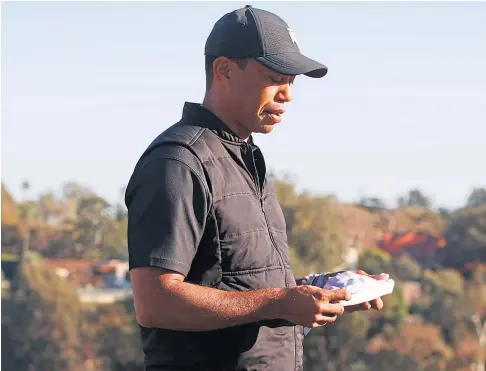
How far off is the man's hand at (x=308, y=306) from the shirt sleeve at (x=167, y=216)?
0.26 meters

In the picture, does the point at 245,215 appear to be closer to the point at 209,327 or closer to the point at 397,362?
the point at 209,327

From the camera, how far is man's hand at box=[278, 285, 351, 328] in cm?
322

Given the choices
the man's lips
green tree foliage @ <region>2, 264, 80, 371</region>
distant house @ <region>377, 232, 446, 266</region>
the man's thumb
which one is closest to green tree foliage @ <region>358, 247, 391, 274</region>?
distant house @ <region>377, 232, 446, 266</region>

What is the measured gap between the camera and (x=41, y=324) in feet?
169

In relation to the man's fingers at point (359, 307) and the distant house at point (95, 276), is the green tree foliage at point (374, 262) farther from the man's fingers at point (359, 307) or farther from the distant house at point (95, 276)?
the man's fingers at point (359, 307)

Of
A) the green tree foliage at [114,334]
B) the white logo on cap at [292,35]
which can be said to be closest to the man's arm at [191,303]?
the white logo on cap at [292,35]

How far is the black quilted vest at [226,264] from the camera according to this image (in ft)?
10.9

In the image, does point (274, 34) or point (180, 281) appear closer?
point (180, 281)

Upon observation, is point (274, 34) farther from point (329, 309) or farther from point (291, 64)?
point (329, 309)

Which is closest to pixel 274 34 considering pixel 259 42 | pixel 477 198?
pixel 259 42

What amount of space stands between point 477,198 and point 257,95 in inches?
2692

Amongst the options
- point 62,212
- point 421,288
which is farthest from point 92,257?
point 421,288

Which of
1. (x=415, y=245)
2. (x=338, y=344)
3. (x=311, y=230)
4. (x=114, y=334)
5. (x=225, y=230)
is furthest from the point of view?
(x=415, y=245)

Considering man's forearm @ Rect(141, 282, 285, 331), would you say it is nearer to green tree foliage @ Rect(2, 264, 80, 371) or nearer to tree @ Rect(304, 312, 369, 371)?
tree @ Rect(304, 312, 369, 371)
